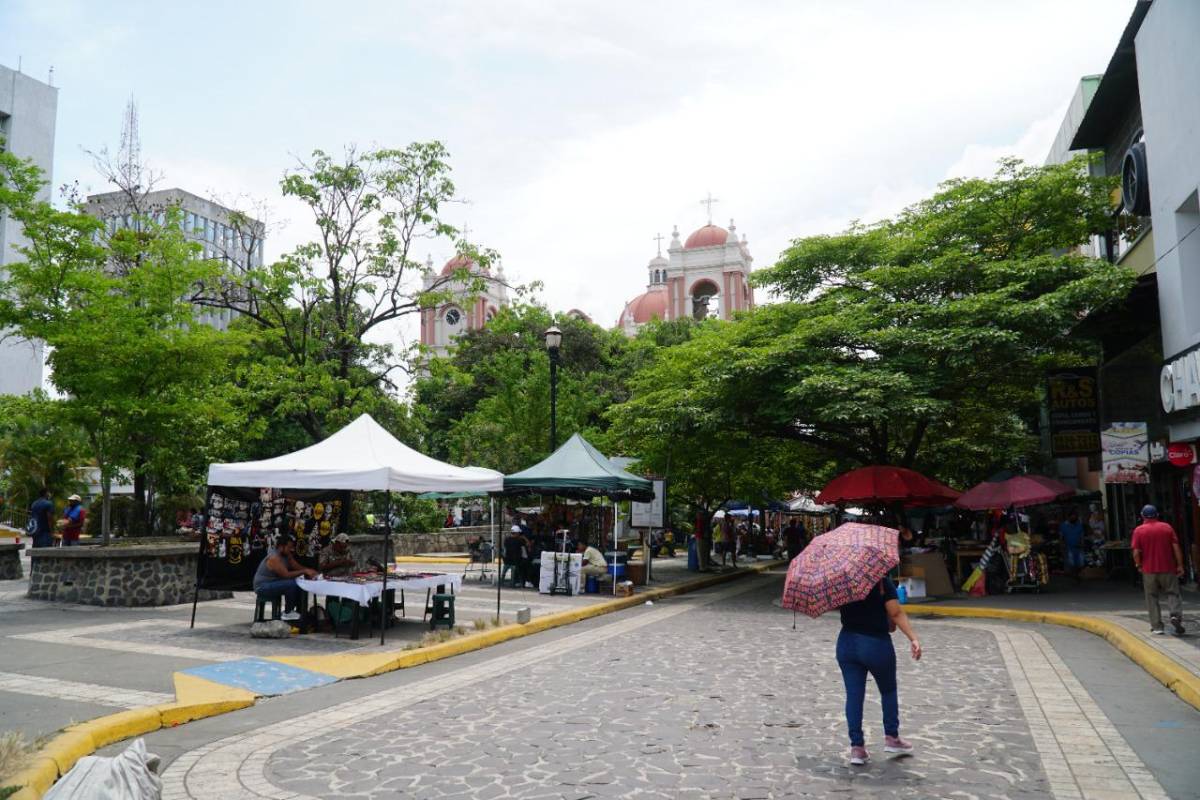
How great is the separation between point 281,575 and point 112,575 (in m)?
4.36

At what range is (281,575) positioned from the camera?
12641 millimetres

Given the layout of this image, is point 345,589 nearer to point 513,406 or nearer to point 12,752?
point 12,752

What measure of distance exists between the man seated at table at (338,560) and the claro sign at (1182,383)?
13470 mm

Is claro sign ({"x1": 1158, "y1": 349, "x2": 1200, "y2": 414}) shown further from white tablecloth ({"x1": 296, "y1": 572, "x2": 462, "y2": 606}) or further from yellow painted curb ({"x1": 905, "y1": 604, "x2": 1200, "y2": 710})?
white tablecloth ({"x1": 296, "y1": 572, "x2": 462, "y2": 606})

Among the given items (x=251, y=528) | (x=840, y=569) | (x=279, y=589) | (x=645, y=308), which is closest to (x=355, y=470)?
(x=279, y=589)

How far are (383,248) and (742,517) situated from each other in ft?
97.1

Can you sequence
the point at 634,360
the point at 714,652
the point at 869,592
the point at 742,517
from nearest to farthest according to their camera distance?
the point at 869,592, the point at 714,652, the point at 742,517, the point at 634,360

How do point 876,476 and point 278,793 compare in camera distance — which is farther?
point 876,476

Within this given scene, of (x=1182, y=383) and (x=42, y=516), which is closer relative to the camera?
(x=1182, y=383)

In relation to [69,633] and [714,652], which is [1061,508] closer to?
[714,652]

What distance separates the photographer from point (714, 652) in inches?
450

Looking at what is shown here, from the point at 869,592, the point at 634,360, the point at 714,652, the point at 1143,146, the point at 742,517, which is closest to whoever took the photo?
the point at 869,592

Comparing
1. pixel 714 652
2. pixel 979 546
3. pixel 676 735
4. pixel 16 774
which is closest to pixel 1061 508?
pixel 979 546

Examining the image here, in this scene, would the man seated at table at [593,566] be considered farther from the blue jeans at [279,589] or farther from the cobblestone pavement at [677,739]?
the cobblestone pavement at [677,739]
